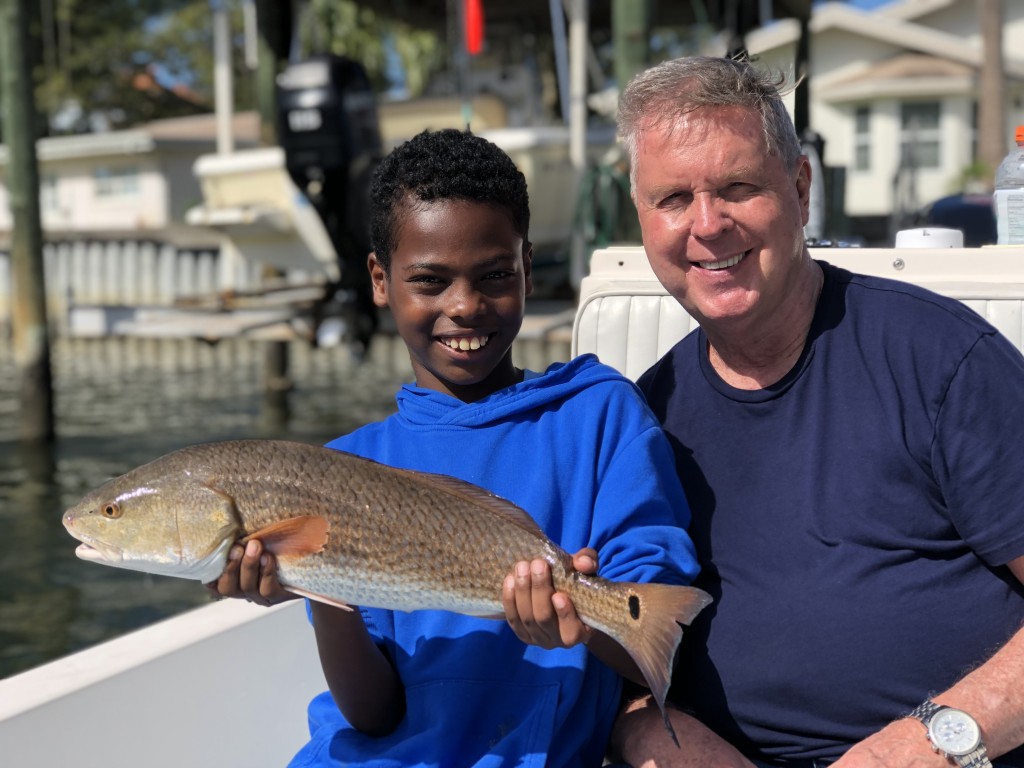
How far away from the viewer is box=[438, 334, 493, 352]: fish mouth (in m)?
2.27

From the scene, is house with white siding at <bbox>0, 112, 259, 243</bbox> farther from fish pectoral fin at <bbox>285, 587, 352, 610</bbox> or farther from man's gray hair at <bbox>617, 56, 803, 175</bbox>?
fish pectoral fin at <bbox>285, 587, 352, 610</bbox>

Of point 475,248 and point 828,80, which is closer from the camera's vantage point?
point 475,248

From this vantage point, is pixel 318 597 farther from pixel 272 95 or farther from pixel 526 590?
pixel 272 95

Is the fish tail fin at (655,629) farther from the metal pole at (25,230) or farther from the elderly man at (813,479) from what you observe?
the metal pole at (25,230)

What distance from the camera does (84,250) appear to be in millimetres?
22094

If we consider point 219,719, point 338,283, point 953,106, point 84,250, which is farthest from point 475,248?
point 953,106

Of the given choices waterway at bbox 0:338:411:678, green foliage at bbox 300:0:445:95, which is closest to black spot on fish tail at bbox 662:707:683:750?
waterway at bbox 0:338:411:678

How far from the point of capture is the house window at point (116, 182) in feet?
108

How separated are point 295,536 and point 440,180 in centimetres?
78

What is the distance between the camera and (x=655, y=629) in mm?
1864

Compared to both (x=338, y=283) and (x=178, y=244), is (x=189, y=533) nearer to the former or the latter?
(x=338, y=283)

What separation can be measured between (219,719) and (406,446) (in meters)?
1.11

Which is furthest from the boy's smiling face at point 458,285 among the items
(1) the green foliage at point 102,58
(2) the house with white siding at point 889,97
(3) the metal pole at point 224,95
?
(1) the green foliage at point 102,58

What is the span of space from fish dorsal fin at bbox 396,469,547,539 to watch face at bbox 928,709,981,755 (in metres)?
0.73
